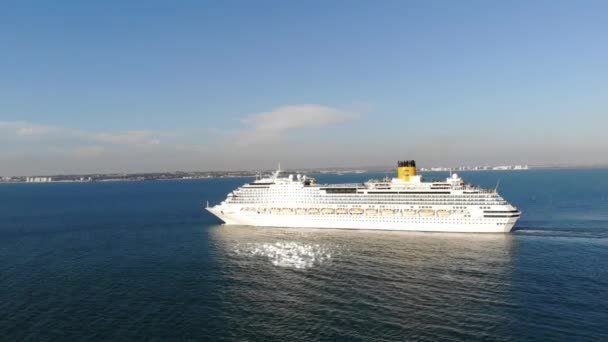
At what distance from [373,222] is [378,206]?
2.93 meters

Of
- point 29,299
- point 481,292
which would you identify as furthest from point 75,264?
point 481,292

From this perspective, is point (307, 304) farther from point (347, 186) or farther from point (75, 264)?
point (347, 186)

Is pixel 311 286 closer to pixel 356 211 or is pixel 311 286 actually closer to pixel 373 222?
pixel 373 222

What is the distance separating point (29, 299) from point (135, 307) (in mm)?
10650

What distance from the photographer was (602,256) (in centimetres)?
4431

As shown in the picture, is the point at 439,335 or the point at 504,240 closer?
the point at 439,335

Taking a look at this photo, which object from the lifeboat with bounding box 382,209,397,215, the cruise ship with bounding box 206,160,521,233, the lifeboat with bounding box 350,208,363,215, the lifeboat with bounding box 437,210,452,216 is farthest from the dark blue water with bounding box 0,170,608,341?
the lifeboat with bounding box 437,210,452,216

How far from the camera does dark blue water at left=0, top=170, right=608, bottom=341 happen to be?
2706 centimetres

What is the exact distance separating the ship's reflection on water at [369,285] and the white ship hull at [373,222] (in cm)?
230

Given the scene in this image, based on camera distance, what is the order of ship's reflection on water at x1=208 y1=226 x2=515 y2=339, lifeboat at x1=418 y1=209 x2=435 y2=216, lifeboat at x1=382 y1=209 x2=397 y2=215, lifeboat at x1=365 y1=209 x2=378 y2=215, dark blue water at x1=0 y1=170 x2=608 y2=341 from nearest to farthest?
dark blue water at x1=0 y1=170 x2=608 y2=341, ship's reflection on water at x1=208 y1=226 x2=515 y2=339, lifeboat at x1=418 y1=209 x2=435 y2=216, lifeboat at x1=382 y1=209 x2=397 y2=215, lifeboat at x1=365 y1=209 x2=378 y2=215

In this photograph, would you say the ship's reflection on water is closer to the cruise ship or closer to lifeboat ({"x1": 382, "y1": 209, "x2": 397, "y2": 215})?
the cruise ship

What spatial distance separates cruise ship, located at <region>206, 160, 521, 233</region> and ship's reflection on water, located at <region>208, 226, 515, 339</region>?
11.6ft

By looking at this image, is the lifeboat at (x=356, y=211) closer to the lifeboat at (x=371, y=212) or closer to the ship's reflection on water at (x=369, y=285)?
the lifeboat at (x=371, y=212)

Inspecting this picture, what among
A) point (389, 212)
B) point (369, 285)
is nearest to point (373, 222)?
point (389, 212)
